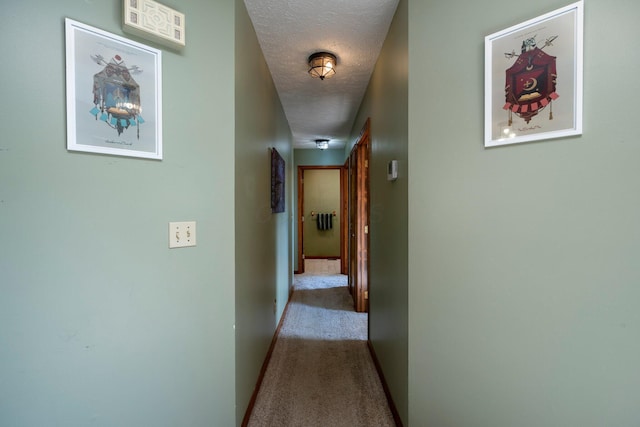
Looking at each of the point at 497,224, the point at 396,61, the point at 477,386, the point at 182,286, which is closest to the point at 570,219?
the point at 497,224

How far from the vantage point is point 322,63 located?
197 centimetres

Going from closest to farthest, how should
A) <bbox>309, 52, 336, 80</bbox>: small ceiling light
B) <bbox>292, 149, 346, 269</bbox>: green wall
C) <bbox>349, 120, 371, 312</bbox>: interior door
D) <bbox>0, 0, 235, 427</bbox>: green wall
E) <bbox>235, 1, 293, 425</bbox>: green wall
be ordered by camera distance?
<bbox>0, 0, 235, 427</bbox>: green wall → <bbox>235, 1, 293, 425</bbox>: green wall → <bbox>309, 52, 336, 80</bbox>: small ceiling light → <bbox>349, 120, 371, 312</bbox>: interior door → <bbox>292, 149, 346, 269</bbox>: green wall

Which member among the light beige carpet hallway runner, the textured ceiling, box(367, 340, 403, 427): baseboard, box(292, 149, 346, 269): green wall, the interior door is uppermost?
the textured ceiling

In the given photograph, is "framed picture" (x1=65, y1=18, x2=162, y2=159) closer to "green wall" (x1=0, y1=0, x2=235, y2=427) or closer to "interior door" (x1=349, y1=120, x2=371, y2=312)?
"green wall" (x1=0, y1=0, x2=235, y2=427)

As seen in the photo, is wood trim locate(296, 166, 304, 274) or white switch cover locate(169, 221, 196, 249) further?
wood trim locate(296, 166, 304, 274)

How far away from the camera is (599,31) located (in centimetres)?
94

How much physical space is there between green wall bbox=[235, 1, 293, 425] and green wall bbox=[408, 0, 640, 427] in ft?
2.96

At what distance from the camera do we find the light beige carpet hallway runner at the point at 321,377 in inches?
64.4

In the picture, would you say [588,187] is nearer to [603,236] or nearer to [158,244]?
[603,236]

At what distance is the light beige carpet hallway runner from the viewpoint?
164 cm

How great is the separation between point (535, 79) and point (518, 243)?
67cm

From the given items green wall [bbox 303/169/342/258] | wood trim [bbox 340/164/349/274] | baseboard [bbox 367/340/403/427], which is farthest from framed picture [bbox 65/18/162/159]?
green wall [bbox 303/169/342/258]

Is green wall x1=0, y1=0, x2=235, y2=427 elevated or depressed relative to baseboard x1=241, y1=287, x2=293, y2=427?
elevated

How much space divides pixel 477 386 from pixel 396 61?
5.73 feet
